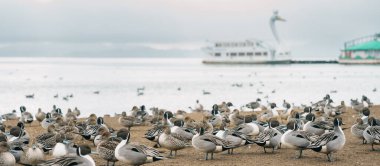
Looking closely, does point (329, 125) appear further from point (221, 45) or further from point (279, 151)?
point (221, 45)

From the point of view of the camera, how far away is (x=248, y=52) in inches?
6206

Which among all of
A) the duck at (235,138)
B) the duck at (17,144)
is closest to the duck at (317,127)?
the duck at (235,138)

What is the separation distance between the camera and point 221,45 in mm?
160875

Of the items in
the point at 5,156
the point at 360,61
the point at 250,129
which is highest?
the point at 5,156

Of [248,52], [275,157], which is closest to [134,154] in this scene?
[275,157]

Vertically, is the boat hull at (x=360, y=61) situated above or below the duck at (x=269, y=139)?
below

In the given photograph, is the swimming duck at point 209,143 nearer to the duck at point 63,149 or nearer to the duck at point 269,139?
the duck at point 269,139

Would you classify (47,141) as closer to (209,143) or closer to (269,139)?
(209,143)

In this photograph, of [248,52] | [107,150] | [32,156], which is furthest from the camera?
[248,52]

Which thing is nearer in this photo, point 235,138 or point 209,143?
point 209,143

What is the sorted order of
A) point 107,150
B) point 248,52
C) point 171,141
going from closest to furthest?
point 107,150
point 171,141
point 248,52

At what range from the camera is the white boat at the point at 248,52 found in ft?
516

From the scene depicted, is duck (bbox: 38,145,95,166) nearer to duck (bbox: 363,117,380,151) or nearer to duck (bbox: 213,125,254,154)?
duck (bbox: 213,125,254,154)

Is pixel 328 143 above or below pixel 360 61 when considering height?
above
